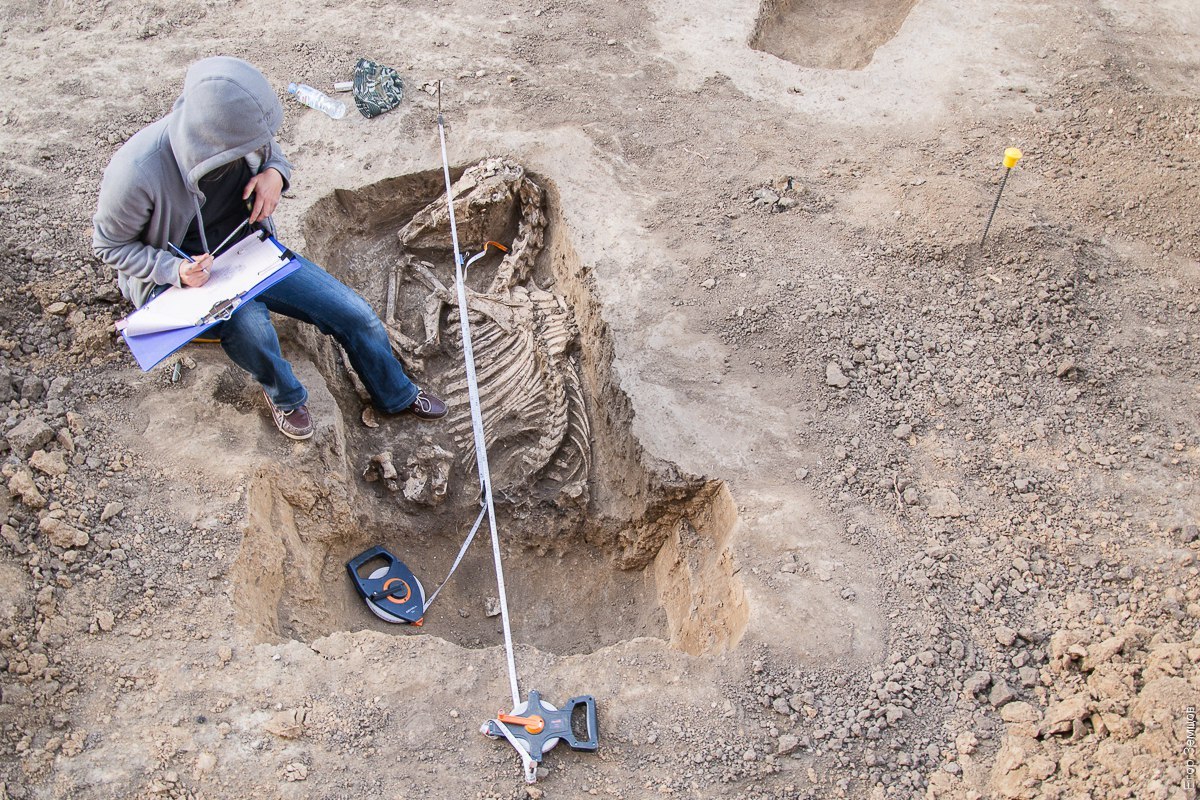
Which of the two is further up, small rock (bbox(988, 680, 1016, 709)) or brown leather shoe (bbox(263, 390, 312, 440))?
brown leather shoe (bbox(263, 390, 312, 440))

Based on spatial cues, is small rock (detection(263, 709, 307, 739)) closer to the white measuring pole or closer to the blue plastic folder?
the white measuring pole

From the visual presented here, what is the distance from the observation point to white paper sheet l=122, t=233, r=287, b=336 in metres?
3.32

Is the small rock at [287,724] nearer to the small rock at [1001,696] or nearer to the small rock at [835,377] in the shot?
the small rock at [1001,696]

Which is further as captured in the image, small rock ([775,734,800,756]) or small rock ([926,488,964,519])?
small rock ([926,488,964,519])

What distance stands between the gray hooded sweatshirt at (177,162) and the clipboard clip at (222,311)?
18 centimetres

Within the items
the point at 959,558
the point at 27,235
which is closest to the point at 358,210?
the point at 27,235

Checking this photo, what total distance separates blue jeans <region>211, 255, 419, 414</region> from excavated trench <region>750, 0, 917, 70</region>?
424 cm

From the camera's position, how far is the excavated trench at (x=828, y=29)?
6988 mm

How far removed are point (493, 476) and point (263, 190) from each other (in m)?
1.79

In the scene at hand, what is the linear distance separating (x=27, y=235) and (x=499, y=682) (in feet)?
11.0

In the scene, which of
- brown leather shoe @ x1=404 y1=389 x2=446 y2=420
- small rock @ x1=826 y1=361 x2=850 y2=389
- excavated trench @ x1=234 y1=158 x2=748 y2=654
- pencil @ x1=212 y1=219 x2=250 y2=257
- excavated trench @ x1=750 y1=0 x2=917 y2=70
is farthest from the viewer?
excavated trench @ x1=750 y1=0 x2=917 y2=70

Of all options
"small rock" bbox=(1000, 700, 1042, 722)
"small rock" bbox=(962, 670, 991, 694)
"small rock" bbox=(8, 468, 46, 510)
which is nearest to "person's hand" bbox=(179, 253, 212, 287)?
"small rock" bbox=(8, 468, 46, 510)

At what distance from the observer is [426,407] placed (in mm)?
4555

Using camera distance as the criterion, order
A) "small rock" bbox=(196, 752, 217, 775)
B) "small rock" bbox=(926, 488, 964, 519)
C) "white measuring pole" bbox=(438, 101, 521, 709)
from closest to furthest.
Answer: "small rock" bbox=(196, 752, 217, 775), "small rock" bbox=(926, 488, 964, 519), "white measuring pole" bbox=(438, 101, 521, 709)
